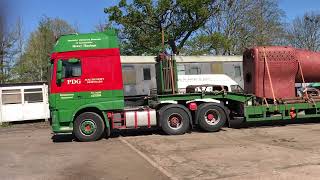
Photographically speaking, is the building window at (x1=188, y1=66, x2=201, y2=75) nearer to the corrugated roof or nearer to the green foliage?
the corrugated roof

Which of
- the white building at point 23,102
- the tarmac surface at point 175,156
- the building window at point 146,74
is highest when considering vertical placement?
the building window at point 146,74

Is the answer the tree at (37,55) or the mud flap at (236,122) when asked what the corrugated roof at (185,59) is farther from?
the tree at (37,55)

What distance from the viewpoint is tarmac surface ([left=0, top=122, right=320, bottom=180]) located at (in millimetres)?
9469

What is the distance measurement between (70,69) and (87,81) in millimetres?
679

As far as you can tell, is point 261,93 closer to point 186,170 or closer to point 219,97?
point 219,97

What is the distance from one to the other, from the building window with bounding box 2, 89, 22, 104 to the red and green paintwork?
1241 centimetres

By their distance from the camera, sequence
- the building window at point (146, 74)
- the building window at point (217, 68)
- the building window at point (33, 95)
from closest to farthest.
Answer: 1. the building window at point (146, 74)
2. the building window at point (33, 95)
3. the building window at point (217, 68)

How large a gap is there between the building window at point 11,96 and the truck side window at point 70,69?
41.8 ft

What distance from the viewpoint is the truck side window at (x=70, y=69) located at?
15930 millimetres

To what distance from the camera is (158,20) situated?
3906 centimetres

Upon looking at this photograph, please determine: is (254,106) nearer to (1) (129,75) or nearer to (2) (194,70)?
(1) (129,75)

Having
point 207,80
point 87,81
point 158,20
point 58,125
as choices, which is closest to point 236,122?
point 87,81

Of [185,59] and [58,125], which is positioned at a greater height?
[185,59]

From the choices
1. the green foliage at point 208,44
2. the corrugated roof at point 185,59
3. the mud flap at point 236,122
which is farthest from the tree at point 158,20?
the mud flap at point 236,122
